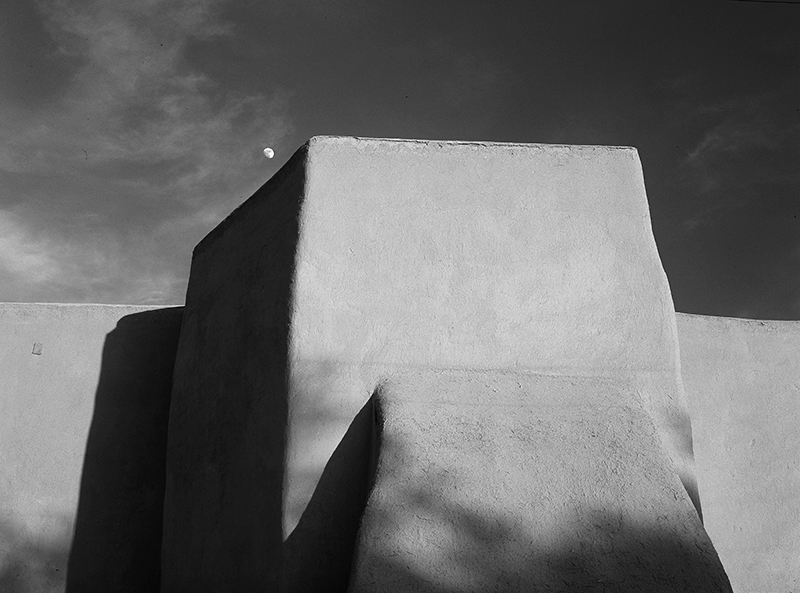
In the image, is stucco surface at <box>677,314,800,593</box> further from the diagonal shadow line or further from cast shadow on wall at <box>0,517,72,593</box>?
cast shadow on wall at <box>0,517,72,593</box>

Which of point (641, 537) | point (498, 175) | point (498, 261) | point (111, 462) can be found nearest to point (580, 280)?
point (498, 261)

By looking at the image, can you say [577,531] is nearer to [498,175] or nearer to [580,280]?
[580,280]

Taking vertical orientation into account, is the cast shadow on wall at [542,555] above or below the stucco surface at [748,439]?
below

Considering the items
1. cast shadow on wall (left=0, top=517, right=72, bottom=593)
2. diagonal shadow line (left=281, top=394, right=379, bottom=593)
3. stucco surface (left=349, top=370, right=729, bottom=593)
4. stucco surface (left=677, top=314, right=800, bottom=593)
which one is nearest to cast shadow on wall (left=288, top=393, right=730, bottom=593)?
stucco surface (left=349, top=370, right=729, bottom=593)

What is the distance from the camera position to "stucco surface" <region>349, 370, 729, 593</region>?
2.97 m

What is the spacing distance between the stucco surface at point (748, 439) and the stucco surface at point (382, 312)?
1.31m

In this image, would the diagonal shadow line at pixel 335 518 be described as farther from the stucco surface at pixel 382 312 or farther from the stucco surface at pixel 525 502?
the stucco surface at pixel 525 502

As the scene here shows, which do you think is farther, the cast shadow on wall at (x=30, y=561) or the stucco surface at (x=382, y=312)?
the cast shadow on wall at (x=30, y=561)

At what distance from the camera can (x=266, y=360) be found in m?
4.14

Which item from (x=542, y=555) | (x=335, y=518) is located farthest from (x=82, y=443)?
(x=542, y=555)

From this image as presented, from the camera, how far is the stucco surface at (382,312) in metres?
3.84

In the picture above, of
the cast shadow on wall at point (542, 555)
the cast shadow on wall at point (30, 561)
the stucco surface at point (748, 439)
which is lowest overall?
the cast shadow on wall at point (30, 561)

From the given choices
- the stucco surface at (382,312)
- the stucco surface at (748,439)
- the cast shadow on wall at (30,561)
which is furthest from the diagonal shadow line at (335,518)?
the stucco surface at (748,439)

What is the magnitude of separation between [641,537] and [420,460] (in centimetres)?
91
